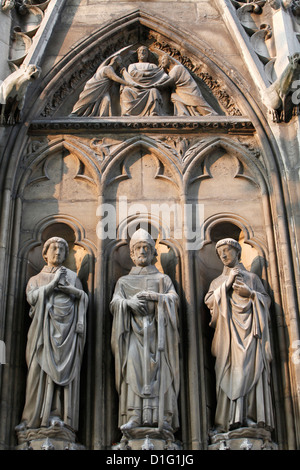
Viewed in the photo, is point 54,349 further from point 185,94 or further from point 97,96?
point 185,94

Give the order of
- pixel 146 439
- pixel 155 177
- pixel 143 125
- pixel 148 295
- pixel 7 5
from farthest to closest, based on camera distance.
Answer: pixel 7 5 < pixel 143 125 < pixel 155 177 < pixel 148 295 < pixel 146 439

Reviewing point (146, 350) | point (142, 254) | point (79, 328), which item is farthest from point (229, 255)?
point (79, 328)

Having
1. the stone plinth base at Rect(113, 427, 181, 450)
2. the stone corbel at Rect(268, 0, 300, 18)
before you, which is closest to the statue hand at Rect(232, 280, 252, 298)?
the stone plinth base at Rect(113, 427, 181, 450)

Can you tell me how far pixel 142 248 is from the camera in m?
12.3

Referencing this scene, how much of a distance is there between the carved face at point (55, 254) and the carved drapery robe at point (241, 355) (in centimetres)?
192

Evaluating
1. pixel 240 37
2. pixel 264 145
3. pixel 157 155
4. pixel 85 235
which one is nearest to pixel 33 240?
pixel 85 235

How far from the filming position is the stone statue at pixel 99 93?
559 inches

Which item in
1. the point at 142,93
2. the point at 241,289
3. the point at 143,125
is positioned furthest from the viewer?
the point at 142,93

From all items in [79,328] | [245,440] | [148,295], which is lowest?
[245,440]

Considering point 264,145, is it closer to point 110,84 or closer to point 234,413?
point 110,84

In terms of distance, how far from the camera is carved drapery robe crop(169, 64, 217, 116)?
14211mm

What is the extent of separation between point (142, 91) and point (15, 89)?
2.05 meters

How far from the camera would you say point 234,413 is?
11211 millimetres
